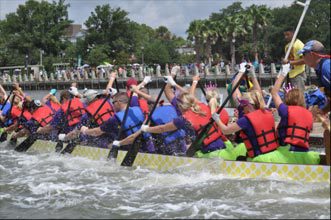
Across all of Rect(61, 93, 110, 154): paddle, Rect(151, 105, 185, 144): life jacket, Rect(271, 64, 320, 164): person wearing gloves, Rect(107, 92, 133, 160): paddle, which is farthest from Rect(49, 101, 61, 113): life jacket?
Rect(271, 64, 320, 164): person wearing gloves

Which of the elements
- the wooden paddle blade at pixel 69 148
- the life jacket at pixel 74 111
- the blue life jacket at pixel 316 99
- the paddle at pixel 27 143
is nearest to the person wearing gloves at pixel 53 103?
the paddle at pixel 27 143

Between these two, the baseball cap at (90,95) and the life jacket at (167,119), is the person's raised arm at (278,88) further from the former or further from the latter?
the baseball cap at (90,95)

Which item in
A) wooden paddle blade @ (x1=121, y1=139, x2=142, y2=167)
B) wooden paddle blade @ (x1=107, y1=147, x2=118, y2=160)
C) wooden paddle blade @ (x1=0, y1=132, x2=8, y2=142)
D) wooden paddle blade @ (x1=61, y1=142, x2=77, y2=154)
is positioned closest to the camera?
wooden paddle blade @ (x1=121, y1=139, x2=142, y2=167)

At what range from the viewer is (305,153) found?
7.19 m

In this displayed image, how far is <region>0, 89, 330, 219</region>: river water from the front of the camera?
6.34 metres

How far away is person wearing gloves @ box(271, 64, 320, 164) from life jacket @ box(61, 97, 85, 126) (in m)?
5.46

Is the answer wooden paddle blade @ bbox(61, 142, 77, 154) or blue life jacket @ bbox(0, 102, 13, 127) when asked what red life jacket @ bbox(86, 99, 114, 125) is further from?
blue life jacket @ bbox(0, 102, 13, 127)

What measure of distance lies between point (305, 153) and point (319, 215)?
147 centimetres

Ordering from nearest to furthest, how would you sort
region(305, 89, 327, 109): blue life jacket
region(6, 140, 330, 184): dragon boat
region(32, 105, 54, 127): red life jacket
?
region(6, 140, 330, 184): dragon boat, region(305, 89, 327, 109): blue life jacket, region(32, 105, 54, 127): red life jacket

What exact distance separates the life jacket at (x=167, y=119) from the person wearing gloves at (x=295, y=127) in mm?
2014

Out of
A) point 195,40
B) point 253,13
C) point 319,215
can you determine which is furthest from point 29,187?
point 195,40

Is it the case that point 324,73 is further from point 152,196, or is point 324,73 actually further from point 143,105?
point 143,105

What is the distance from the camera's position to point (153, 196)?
743 cm

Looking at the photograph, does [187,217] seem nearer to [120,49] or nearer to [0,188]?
[0,188]
